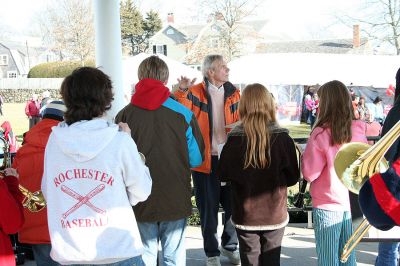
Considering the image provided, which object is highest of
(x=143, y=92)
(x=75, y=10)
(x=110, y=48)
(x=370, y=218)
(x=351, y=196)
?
(x=75, y=10)

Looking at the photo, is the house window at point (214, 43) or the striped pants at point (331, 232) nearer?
the striped pants at point (331, 232)

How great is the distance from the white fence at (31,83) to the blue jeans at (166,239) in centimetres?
3825

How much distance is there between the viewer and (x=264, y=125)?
3.87m

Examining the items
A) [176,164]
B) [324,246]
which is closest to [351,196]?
[324,246]

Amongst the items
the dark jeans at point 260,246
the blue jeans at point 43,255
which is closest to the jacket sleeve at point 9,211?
the blue jeans at point 43,255

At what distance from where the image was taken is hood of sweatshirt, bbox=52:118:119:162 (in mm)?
2740

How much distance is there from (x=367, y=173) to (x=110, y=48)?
6312 mm

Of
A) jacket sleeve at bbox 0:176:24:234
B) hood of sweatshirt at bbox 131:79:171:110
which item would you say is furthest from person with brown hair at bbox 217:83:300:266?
jacket sleeve at bbox 0:176:24:234

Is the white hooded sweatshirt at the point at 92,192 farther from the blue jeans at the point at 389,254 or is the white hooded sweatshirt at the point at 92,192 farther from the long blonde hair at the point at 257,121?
the blue jeans at the point at 389,254

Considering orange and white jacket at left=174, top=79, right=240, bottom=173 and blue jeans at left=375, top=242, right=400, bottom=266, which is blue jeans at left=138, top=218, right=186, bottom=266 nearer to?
orange and white jacket at left=174, top=79, right=240, bottom=173

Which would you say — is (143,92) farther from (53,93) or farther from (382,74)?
(53,93)

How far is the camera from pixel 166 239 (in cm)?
397

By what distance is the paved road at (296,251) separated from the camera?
214 inches

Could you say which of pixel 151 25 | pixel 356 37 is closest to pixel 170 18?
pixel 151 25
